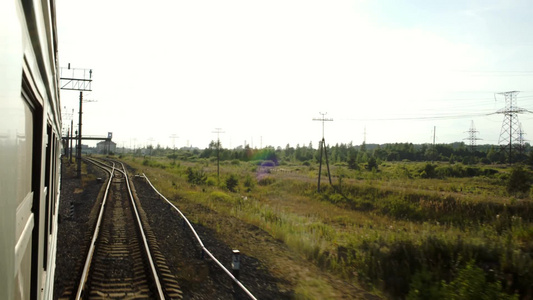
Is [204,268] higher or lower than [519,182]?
lower

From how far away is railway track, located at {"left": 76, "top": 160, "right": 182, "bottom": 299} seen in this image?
251 inches

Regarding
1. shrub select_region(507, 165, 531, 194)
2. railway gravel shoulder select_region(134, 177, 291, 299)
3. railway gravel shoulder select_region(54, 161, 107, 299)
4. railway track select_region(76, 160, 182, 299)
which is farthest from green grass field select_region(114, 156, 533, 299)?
railway gravel shoulder select_region(54, 161, 107, 299)

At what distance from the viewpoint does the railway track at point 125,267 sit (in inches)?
251

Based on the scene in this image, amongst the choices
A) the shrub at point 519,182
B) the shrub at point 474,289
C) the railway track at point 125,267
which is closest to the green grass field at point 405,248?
the shrub at point 474,289

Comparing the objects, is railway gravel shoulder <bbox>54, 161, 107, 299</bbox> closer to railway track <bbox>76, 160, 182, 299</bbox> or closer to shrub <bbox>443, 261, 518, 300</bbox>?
railway track <bbox>76, 160, 182, 299</bbox>

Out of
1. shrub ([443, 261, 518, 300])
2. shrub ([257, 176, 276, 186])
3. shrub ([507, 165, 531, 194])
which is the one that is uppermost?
shrub ([507, 165, 531, 194])

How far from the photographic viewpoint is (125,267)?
25.3 feet

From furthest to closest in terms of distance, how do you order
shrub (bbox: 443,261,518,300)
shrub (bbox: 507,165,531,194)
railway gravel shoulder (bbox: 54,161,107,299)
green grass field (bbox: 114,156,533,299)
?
shrub (bbox: 507,165,531,194) → railway gravel shoulder (bbox: 54,161,107,299) → green grass field (bbox: 114,156,533,299) → shrub (bbox: 443,261,518,300)

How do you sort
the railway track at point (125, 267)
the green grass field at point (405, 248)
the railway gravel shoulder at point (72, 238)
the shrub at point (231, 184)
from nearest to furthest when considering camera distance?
the railway track at point (125, 267) → the green grass field at point (405, 248) → the railway gravel shoulder at point (72, 238) → the shrub at point (231, 184)

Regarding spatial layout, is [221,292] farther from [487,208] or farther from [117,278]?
[487,208]

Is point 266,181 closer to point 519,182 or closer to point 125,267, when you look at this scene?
point 519,182

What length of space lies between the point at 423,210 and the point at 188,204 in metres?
13.7

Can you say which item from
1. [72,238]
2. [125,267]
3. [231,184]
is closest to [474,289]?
[125,267]

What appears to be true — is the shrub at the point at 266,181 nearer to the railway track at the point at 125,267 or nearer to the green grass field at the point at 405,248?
the green grass field at the point at 405,248
